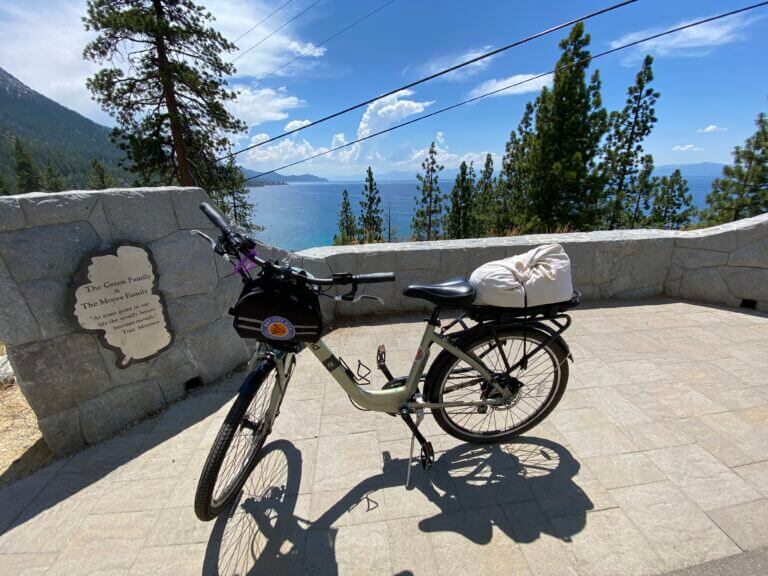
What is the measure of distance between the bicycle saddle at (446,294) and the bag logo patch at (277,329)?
59 cm

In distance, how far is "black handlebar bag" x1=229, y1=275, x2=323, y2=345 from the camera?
1531 mm

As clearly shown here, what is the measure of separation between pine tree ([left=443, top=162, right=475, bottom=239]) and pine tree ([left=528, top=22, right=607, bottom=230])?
11.7 m

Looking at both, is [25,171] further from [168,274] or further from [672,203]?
[672,203]

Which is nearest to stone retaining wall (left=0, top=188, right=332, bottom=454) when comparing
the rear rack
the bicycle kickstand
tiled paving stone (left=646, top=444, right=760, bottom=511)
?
the bicycle kickstand

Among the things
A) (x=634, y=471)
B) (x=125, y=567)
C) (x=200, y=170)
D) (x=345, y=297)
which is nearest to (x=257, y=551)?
(x=125, y=567)

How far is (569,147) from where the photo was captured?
18.0 meters

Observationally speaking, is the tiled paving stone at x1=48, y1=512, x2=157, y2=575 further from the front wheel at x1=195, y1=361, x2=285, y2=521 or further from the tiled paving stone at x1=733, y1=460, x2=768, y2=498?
the tiled paving stone at x1=733, y1=460, x2=768, y2=498

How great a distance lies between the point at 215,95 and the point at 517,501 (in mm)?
16247

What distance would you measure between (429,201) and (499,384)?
1289 inches

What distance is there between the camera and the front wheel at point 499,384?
200cm

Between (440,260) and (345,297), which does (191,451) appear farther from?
(440,260)

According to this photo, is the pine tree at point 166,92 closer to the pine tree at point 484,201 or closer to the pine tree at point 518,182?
the pine tree at point 518,182

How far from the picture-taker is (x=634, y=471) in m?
2.00

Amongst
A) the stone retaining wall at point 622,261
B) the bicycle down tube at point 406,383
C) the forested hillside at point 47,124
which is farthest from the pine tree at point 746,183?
the forested hillside at point 47,124
